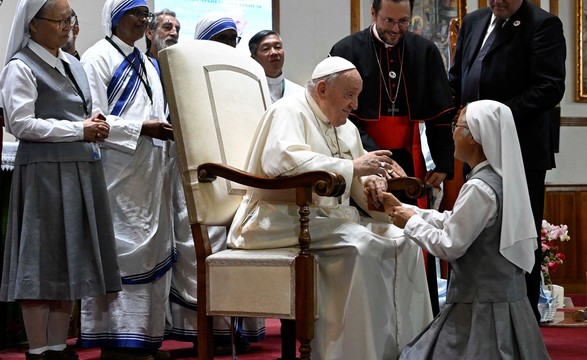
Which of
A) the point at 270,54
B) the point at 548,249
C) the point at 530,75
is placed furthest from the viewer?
the point at 548,249

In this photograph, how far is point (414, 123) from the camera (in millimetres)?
4828

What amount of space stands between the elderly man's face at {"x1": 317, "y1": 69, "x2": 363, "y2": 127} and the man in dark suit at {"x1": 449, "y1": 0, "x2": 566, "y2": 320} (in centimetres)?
116

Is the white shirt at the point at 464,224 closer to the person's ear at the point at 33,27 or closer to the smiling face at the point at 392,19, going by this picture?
the smiling face at the point at 392,19

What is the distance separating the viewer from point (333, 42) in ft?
29.9

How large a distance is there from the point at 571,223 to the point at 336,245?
6.08m

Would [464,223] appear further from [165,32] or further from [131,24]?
[165,32]

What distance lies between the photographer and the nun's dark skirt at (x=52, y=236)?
13.1 ft

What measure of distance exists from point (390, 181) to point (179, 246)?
50.8 inches

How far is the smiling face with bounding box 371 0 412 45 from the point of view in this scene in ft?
14.9

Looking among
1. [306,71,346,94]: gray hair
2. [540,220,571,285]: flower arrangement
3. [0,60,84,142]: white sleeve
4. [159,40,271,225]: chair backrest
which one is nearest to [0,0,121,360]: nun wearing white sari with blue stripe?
[0,60,84,142]: white sleeve

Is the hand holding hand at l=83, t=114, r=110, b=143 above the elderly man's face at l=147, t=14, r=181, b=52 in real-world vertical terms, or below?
below

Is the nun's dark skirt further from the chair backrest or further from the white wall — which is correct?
the white wall

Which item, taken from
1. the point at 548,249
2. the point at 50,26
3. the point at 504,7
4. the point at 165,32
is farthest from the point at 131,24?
the point at 548,249

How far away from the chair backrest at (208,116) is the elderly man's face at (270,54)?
4.92ft
